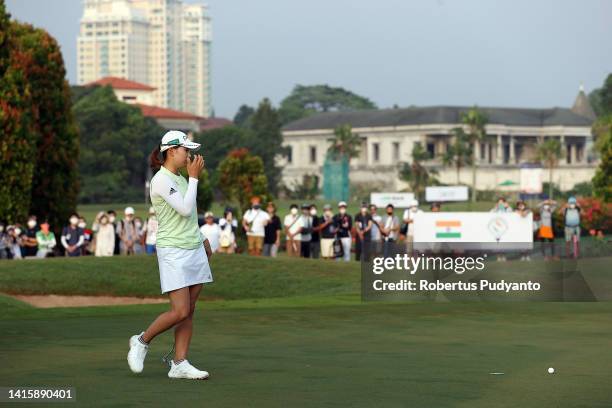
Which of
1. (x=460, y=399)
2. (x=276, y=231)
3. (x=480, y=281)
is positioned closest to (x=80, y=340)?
(x=460, y=399)

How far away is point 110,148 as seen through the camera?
Answer: 137250 millimetres

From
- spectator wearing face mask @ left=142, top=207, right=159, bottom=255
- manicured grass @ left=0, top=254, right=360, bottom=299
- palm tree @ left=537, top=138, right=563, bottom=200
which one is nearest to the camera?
manicured grass @ left=0, top=254, right=360, bottom=299

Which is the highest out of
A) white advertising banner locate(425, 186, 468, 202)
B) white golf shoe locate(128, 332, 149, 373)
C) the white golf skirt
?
white advertising banner locate(425, 186, 468, 202)

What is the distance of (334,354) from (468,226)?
19.3 meters

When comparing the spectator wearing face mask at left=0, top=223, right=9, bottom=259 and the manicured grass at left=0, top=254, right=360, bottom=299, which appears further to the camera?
the spectator wearing face mask at left=0, top=223, right=9, bottom=259

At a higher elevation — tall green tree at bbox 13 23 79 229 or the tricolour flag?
tall green tree at bbox 13 23 79 229

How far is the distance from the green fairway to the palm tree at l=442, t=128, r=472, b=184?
13626 centimetres

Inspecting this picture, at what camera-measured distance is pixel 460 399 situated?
29.1 ft

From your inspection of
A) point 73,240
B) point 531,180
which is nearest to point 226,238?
point 73,240

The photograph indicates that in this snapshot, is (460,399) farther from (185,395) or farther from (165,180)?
(165,180)

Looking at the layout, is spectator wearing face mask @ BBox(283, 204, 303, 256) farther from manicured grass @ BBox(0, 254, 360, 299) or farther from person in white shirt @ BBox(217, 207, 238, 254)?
manicured grass @ BBox(0, 254, 360, 299)

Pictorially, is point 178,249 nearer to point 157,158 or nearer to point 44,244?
point 157,158

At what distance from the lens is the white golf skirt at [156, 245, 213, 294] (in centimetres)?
964

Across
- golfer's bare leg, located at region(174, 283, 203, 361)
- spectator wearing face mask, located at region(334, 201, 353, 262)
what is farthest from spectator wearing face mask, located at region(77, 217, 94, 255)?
golfer's bare leg, located at region(174, 283, 203, 361)
